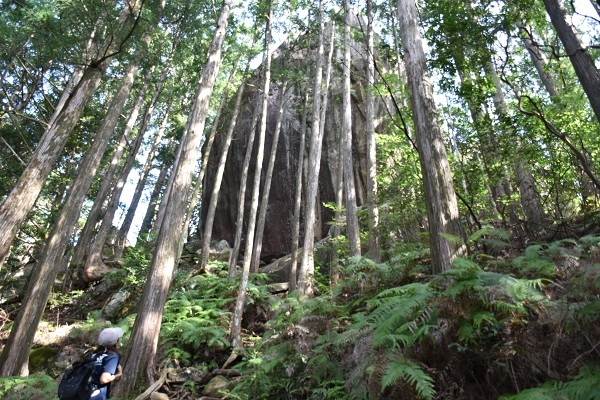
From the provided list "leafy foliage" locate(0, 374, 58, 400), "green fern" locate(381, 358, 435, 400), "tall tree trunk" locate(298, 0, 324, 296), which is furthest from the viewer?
"tall tree trunk" locate(298, 0, 324, 296)

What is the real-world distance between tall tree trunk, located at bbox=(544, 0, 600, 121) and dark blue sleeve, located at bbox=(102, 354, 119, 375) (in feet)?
22.5

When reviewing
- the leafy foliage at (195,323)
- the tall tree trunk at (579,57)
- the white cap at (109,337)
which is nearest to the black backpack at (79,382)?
the white cap at (109,337)

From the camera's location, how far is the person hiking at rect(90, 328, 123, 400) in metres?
3.69

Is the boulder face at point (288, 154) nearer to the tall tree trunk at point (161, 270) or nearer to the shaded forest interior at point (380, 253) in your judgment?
the shaded forest interior at point (380, 253)

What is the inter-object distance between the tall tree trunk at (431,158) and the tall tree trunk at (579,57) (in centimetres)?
221

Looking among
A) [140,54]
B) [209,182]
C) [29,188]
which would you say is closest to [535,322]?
[29,188]

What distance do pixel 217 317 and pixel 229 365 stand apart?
2012 millimetres

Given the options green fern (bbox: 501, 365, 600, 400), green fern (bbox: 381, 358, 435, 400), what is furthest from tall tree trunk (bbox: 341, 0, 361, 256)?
green fern (bbox: 501, 365, 600, 400)

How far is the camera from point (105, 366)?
3.75 m

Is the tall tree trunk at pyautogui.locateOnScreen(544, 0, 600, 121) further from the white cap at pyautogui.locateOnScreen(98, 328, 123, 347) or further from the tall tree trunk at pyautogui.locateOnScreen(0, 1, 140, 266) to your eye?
the tall tree trunk at pyautogui.locateOnScreen(0, 1, 140, 266)

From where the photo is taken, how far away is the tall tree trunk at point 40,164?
22.2 ft

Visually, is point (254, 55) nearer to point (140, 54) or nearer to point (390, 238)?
point (140, 54)

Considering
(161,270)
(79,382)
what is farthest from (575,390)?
(161,270)

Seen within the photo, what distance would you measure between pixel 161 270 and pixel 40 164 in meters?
3.55
